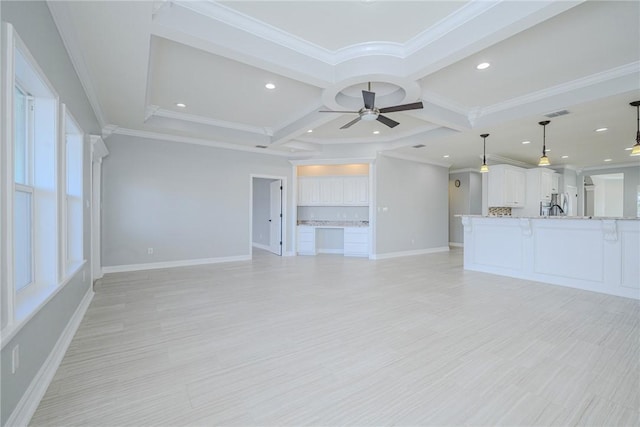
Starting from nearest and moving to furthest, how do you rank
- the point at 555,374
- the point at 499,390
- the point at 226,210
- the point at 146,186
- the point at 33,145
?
1. the point at 499,390
2. the point at 555,374
3. the point at 33,145
4. the point at 146,186
5. the point at 226,210

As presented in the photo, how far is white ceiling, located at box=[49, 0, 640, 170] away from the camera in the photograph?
2641 mm

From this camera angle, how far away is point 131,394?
1882 mm

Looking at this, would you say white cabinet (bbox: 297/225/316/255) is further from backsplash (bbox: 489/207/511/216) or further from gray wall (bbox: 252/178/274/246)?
backsplash (bbox: 489/207/511/216)

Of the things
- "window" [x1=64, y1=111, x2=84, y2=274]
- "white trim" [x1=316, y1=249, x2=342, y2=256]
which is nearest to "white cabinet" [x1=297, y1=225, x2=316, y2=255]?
"white trim" [x1=316, y1=249, x2=342, y2=256]

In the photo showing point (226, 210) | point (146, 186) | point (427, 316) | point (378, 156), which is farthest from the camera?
point (378, 156)

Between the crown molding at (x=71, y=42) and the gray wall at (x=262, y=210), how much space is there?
5.50m

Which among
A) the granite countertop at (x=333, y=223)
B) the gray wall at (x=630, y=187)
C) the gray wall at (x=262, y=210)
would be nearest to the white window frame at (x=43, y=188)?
the granite countertop at (x=333, y=223)

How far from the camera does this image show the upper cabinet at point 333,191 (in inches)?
314

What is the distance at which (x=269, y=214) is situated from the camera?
9.06 meters

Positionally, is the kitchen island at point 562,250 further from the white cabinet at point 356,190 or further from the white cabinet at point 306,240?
the white cabinet at point 306,240

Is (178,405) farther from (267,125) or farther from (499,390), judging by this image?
(267,125)

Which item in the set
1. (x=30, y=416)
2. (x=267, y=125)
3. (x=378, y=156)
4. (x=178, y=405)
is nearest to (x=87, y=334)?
(x=30, y=416)

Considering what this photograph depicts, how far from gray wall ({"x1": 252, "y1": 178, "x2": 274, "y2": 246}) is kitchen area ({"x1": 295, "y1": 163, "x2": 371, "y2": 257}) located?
127cm

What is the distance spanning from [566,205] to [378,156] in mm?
5007
